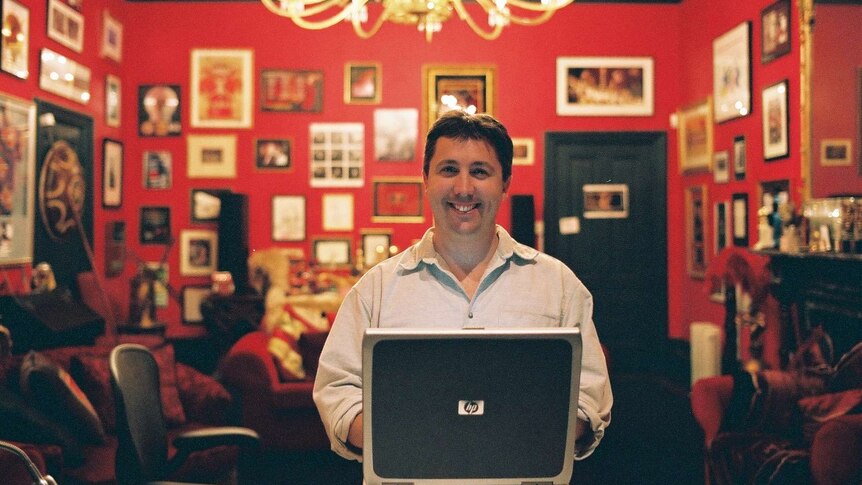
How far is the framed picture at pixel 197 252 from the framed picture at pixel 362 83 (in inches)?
72.7

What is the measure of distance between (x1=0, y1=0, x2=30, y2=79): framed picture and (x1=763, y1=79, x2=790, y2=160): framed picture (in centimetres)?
507

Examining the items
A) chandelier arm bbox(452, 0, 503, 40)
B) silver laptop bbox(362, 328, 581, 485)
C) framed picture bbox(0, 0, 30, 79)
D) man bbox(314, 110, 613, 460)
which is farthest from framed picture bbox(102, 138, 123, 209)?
silver laptop bbox(362, 328, 581, 485)

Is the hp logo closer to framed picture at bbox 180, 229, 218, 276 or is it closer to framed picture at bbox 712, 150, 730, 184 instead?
framed picture at bbox 712, 150, 730, 184

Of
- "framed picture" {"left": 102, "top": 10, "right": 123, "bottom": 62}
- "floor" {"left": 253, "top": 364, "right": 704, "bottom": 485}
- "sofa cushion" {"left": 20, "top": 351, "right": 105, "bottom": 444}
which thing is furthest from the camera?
"framed picture" {"left": 102, "top": 10, "right": 123, "bottom": 62}

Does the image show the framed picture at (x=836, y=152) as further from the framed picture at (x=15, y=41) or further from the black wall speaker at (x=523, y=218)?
the framed picture at (x=15, y=41)

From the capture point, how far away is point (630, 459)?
15.0 ft

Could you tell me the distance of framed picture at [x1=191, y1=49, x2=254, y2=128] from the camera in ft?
24.1

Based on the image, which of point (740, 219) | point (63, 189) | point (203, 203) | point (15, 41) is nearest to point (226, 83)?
point (203, 203)

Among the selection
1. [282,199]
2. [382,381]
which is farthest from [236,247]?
[382,381]

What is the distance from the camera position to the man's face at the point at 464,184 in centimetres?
155

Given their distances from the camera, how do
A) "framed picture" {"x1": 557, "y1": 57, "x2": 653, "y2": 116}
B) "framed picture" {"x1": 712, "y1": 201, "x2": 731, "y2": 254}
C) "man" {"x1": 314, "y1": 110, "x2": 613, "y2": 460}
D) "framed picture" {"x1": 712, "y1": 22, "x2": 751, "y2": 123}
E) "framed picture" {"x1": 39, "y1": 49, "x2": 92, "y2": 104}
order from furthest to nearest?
"framed picture" {"x1": 557, "y1": 57, "x2": 653, "y2": 116} → "framed picture" {"x1": 712, "y1": 201, "x2": 731, "y2": 254} → "framed picture" {"x1": 712, "y1": 22, "x2": 751, "y2": 123} → "framed picture" {"x1": 39, "y1": 49, "x2": 92, "y2": 104} → "man" {"x1": 314, "y1": 110, "x2": 613, "y2": 460}

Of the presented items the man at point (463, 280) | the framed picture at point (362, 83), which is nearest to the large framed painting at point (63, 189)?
the framed picture at point (362, 83)

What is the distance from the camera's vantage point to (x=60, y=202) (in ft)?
19.2

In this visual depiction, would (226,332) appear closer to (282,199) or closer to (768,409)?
(282,199)
